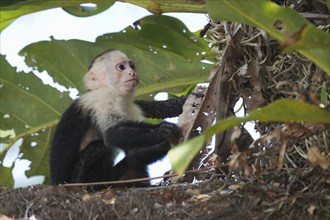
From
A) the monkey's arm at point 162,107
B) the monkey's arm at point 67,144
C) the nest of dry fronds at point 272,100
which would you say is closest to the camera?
the nest of dry fronds at point 272,100

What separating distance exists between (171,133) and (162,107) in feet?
2.80

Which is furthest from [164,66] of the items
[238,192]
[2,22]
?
[238,192]

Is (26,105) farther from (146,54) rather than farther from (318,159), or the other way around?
(318,159)

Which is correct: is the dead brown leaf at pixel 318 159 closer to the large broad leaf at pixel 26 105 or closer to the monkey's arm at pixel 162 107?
the monkey's arm at pixel 162 107

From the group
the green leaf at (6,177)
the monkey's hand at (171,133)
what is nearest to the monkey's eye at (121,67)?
the monkey's hand at (171,133)

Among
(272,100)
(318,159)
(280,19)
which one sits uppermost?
(280,19)

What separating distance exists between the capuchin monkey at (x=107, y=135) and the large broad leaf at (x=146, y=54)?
0.18 m

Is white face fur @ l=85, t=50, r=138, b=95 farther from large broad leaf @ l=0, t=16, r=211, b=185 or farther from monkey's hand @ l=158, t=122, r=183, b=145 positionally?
monkey's hand @ l=158, t=122, r=183, b=145

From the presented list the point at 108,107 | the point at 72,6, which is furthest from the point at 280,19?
the point at 72,6

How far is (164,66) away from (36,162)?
1137 millimetres

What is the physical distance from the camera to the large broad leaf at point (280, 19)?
282 centimetres

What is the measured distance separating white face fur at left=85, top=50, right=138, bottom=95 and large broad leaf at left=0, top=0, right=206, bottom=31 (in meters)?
0.30

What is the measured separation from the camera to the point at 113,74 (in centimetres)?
512

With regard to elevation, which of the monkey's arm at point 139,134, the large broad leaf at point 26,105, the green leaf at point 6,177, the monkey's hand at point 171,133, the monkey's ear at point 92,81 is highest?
the monkey's hand at point 171,133
